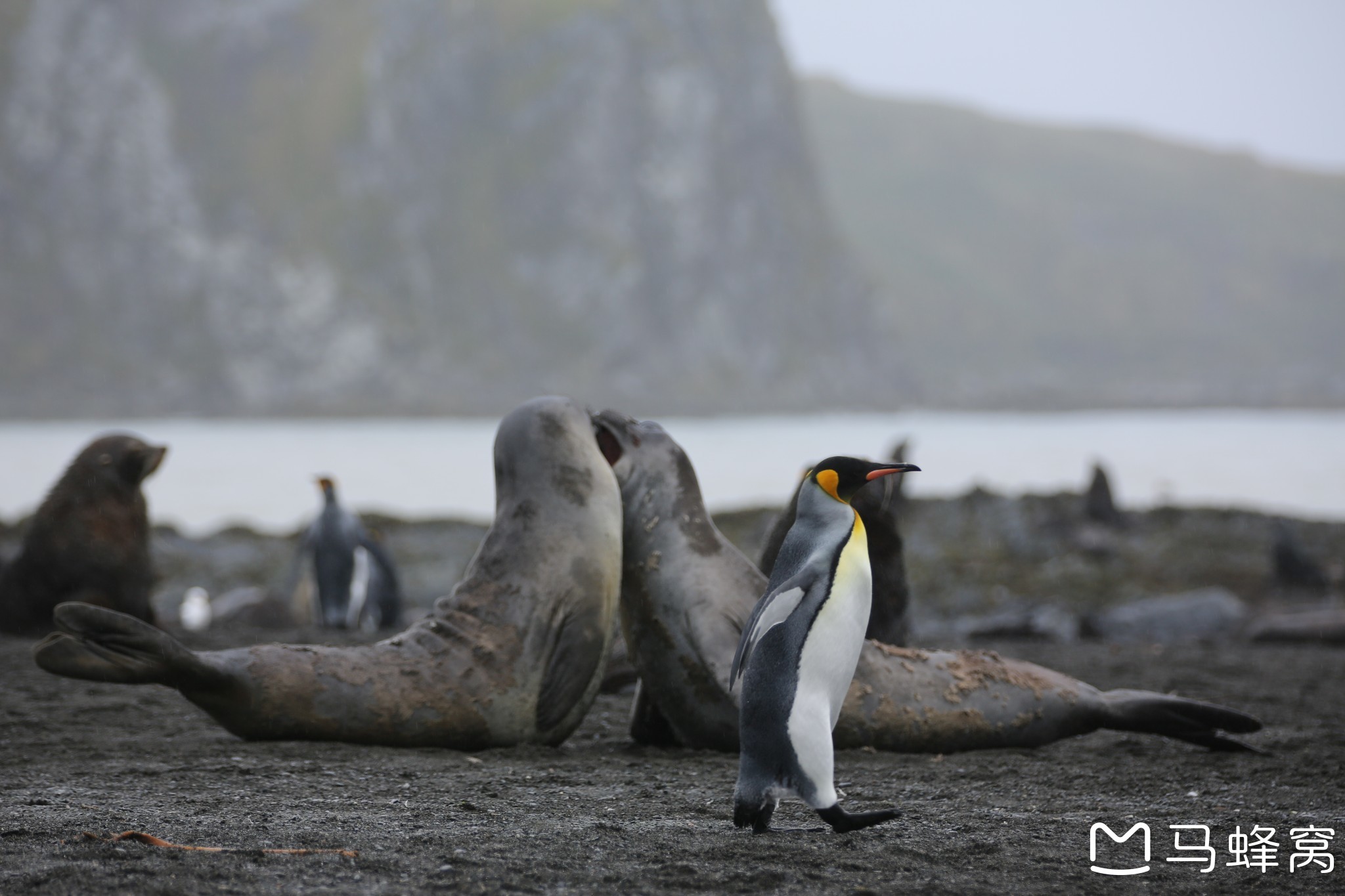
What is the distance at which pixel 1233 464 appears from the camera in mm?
38469

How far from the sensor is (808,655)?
3527 mm

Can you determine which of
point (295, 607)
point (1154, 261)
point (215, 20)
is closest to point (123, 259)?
point (215, 20)

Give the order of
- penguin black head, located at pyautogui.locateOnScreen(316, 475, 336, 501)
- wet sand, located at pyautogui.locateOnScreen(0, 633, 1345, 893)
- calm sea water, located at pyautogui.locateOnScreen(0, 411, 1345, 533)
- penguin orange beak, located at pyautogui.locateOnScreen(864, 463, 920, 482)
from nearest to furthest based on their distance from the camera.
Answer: wet sand, located at pyautogui.locateOnScreen(0, 633, 1345, 893) → penguin orange beak, located at pyautogui.locateOnScreen(864, 463, 920, 482) → penguin black head, located at pyautogui.locateOnScreen(316, 475, 336, 501) → calm sea water, located at pyautogui.locateOnScreen(0, 411, 1345, 533)

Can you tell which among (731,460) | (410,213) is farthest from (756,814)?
(410,213)

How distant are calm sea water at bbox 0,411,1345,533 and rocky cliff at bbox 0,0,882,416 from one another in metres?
9.29

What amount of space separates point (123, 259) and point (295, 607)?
7366 centimetres

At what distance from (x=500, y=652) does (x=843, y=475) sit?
6.77ft

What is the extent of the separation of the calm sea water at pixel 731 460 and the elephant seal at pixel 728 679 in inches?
547

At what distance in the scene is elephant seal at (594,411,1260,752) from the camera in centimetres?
507

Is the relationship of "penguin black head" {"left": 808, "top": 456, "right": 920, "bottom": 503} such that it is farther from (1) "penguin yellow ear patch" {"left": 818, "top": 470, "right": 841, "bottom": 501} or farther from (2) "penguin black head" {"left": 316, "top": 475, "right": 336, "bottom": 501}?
(2) "penguin black head" {"left": 316, "top": 475, "right": 336, "bottom": 501}

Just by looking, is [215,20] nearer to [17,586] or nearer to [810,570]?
[17,586]

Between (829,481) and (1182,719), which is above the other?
(829,481)

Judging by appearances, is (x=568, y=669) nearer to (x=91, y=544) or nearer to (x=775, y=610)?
(x=775, y=610)

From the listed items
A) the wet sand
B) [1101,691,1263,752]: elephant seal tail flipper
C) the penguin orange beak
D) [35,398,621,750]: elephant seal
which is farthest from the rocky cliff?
the penguin orange beak
